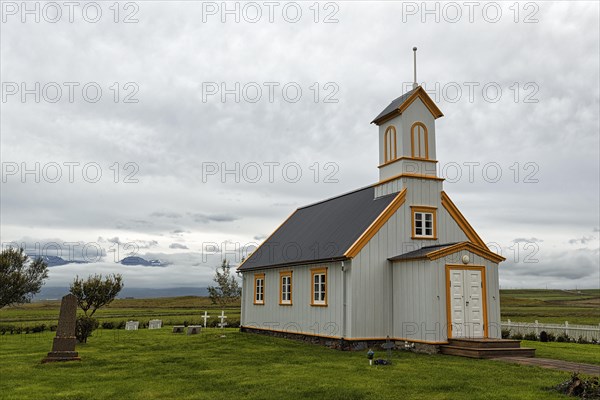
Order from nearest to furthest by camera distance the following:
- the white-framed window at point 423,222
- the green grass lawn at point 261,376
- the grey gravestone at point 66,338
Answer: the green grass lawn at point 261,376 < the grey gravestone at point 66,338 < the white-framed window at point 423,222

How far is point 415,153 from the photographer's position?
22672 millimetres

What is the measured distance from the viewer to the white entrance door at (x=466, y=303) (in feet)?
63.8

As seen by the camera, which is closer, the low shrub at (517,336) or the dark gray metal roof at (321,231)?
the dark gray metal roof at (321,231)

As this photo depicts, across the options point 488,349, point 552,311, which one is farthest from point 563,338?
point 552,311

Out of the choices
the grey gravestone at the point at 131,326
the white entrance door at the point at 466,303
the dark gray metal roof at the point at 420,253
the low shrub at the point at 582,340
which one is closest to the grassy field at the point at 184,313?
the grey gravestone at the point at 131,326

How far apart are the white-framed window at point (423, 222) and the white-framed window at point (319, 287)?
419cm

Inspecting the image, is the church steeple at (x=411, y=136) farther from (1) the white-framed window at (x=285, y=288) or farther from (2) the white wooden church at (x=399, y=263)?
(1) the white-framed window at (x=285, y=288)

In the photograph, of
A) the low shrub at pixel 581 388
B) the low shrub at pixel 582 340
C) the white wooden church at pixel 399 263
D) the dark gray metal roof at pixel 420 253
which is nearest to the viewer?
the low shrub at pixel 581 388

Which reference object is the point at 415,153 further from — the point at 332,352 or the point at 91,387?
the point at 91,387

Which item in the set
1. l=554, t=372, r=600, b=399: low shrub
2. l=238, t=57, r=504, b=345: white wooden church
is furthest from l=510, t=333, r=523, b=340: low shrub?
l=554, t=372, r=600, b=399: low shrub

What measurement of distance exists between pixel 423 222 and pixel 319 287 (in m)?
5.23

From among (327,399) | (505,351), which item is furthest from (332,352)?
(327,399)

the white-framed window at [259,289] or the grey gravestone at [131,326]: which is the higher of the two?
the white-framed window at [259,289]

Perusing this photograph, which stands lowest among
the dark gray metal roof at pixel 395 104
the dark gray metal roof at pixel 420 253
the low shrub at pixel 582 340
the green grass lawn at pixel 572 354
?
the low shrub at pixel 582 340
